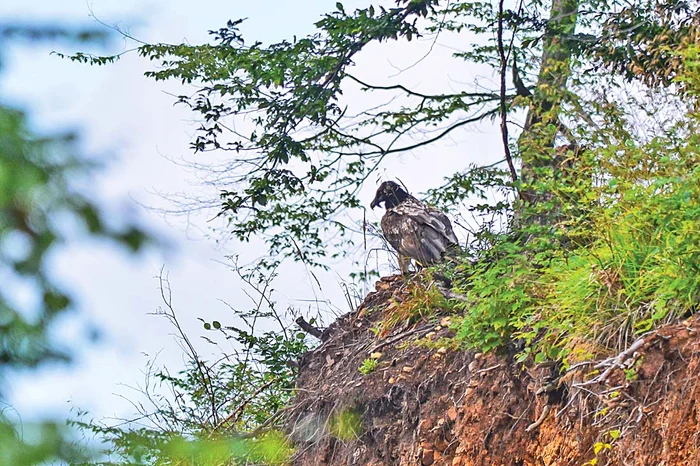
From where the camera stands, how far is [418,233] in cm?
767

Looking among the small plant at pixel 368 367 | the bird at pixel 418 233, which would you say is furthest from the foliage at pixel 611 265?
the bird at pixel 418 233

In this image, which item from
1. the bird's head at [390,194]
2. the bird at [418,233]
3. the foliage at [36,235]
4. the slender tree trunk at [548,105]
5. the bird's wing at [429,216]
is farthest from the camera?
the bird's head at [390,194]

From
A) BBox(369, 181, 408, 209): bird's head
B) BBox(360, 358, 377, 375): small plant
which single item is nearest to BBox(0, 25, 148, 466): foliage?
BBox(360, 358, 377, 375): small plant

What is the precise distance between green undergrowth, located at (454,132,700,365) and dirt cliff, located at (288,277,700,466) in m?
0.16

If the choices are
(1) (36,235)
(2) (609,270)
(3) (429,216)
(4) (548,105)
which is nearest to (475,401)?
(2) (609,270)

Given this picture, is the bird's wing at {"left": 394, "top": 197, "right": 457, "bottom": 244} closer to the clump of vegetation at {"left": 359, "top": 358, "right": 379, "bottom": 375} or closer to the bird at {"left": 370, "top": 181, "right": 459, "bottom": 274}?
the bird at {"left": 370, "top": 181, "right": 459, "bottom": 274}

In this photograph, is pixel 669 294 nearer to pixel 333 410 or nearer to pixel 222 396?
pixel 333 410

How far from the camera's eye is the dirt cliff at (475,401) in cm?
462

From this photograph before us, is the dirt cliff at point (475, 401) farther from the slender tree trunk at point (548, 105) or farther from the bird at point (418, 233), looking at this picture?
the slender tree trunk at point (548, 105)

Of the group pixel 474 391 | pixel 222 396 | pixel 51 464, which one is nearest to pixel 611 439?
pixel 474 391

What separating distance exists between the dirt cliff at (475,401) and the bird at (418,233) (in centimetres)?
27

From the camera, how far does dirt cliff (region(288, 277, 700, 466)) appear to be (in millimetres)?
4621

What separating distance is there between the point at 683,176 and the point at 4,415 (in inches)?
160

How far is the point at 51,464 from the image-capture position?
1.97 metres
